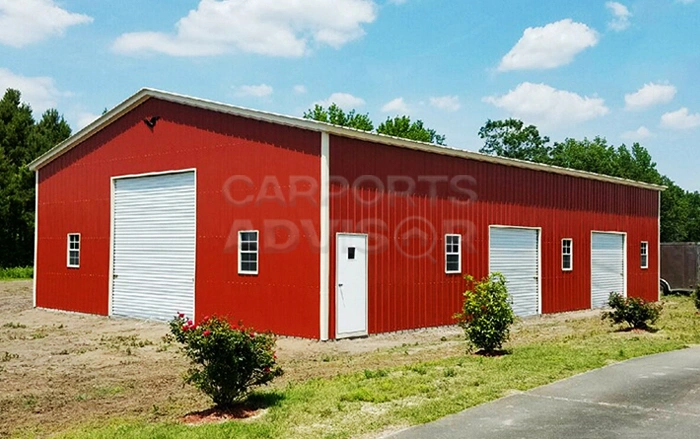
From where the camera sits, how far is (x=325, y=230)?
15781mm

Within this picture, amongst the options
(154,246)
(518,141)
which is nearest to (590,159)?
(518,141)

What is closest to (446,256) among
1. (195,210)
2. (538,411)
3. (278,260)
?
(278,260)

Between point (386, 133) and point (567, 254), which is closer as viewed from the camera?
point (567, 254)

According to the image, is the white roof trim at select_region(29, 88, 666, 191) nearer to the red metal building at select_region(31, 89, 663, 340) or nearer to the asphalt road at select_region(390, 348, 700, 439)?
the red metal building at select_region(31, 89, 663, 340)

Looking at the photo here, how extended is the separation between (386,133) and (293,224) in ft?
163


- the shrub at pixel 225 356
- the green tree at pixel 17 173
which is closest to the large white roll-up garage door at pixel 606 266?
the shrub at pixel 225 356

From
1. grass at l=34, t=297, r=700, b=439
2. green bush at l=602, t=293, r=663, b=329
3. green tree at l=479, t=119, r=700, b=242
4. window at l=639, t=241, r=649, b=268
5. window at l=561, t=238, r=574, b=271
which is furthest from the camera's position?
green tree at l=479, t=119, r=700, b=242

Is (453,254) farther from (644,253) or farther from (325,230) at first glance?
(644,253)

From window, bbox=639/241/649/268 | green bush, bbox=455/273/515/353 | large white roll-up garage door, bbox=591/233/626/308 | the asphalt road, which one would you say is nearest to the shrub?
the asphalt road

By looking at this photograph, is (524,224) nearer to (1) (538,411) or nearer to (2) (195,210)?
(2) (195,210)

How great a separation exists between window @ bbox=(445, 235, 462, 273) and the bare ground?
1717 mm

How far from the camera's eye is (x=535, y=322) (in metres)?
20.5

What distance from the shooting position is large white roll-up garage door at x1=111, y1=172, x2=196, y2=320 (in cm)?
1933

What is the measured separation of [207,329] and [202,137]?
36.6 feet
